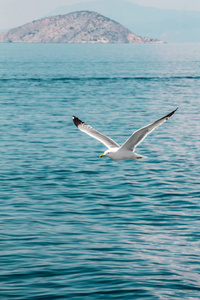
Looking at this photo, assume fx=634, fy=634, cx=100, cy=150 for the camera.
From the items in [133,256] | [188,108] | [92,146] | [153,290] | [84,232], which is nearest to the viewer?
[153,290]

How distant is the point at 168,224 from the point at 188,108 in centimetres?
5304

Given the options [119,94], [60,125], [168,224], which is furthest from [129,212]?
[119,94]

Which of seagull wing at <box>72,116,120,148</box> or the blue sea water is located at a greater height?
seagull wing at <box>72,116,120,148</box>

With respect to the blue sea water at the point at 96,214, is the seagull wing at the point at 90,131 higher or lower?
higher

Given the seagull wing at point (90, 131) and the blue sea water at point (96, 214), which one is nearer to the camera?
the blue sea water at point (96, 214)

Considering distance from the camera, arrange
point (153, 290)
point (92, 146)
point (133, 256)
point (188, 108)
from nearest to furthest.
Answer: point (153, 290), point (133, 256), point (92, 146), point (188, 108)

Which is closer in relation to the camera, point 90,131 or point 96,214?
point 90,131

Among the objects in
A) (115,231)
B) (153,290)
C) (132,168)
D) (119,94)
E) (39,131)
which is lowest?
(153,290)

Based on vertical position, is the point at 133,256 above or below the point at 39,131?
below

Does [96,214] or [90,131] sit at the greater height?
[90,131]

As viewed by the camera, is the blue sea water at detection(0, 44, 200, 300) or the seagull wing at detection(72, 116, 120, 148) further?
the seagull wing at detection(72, 116, 120, 148)

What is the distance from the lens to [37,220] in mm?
27172

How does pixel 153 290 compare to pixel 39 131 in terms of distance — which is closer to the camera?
pixel 153 290

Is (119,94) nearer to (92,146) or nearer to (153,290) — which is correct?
(92,146)
